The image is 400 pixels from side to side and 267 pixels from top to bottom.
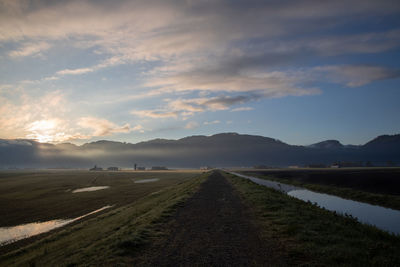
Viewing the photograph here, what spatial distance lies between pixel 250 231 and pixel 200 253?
5.15m

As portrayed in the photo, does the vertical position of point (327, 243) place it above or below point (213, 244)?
above

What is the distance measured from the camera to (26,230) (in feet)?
92.3

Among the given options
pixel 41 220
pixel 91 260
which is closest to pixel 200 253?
pixel 91 260

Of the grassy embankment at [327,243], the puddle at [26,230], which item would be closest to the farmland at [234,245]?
the grassy embankment at [327,243]

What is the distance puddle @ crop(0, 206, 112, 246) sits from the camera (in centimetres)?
2500

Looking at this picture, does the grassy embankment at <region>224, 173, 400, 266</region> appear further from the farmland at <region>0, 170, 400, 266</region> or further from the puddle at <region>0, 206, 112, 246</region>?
the puddle at <region>0, 206, 112, 246</region>

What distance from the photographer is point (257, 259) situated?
1098 cm

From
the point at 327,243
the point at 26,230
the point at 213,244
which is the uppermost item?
the point at 327,243

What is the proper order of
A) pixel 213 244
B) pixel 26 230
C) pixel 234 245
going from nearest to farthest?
pixel 234 245, pixel 213 244, pixel 26 230

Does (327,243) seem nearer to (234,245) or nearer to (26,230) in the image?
(234,245)

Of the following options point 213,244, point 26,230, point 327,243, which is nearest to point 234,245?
point 213,244

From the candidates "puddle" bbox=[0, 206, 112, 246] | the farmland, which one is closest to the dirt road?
the farmland

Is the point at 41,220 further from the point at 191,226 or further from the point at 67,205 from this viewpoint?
the point at 191,226

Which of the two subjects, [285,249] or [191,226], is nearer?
[285,249]
